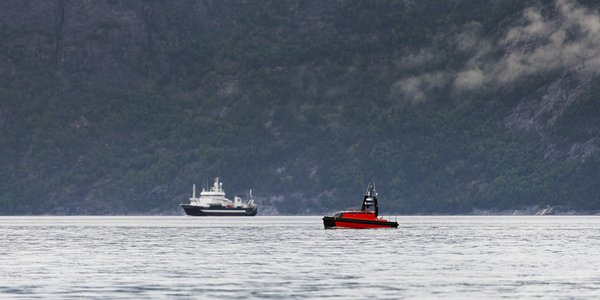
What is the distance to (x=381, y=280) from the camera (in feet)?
332

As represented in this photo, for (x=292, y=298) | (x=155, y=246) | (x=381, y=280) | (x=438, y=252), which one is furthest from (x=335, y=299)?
(x=155, y=246)

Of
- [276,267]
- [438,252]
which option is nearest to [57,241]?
[438,252]

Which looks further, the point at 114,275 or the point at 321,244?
the point at 321,244

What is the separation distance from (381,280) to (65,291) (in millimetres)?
20462

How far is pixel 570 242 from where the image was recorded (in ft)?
544

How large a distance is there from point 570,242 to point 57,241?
55.7 m

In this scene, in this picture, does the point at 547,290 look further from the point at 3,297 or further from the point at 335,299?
the point at 3,297

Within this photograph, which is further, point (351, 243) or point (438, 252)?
point (351, 243)

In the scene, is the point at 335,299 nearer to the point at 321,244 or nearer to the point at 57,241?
the point at 321,244

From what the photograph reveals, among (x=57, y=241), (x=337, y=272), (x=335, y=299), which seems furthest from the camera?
(x=57, y=241)

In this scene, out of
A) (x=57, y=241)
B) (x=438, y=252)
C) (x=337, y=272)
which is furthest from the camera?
(x=57, y=241)

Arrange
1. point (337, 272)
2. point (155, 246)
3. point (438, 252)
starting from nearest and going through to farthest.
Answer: point (337, 272), point (438, 252), point (155, 246)

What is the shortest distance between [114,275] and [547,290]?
3023 centimetres

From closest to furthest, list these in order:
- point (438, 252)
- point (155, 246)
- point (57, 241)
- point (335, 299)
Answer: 1. point (335, 299)
2. point (438, 252)
3. point (155, 246)
4. point (57, 241)
